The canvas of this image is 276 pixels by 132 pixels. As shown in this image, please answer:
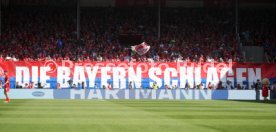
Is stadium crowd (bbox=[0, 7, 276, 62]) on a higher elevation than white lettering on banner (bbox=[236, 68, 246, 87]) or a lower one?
higher

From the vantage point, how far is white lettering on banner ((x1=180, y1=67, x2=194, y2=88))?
46591mm

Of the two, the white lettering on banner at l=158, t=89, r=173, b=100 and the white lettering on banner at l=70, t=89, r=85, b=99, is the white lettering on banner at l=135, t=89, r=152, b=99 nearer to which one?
the white lettering on banner at l=158, t=89, r=173, b=100

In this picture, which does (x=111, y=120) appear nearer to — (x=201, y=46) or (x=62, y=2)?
(x=201, y=46)

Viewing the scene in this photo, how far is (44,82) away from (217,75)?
49.8 feet

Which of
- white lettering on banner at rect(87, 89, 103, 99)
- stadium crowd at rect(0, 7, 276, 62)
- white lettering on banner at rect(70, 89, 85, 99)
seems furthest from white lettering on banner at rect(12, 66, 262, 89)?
white lettering on banner at rect(87, 89, 103, 99)

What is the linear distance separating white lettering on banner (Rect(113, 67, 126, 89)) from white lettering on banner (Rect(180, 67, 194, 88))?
5.17m

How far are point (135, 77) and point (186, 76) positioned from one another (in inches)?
179

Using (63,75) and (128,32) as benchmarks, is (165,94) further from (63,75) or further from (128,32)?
(128,32)

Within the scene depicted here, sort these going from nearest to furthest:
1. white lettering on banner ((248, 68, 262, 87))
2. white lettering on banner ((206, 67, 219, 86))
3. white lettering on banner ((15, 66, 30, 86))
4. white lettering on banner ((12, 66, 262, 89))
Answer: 1. white lettering on banner ((15, 66, 30, 86))
2. white lettering on banner ((12, 66, 262, 89))
3. white lettering on banner ((206, 67, 219, 86))
4. white lettering on banner ((248, 68, 262, 87))

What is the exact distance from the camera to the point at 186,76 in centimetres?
4678

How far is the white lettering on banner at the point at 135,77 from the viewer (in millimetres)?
45794

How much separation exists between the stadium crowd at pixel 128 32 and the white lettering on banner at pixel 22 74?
1951 mm

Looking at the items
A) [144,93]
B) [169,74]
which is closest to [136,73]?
[169,74]

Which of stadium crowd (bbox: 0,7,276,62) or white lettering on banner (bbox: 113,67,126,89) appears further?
stadium crowd (bbox: 0,7,276,62)
